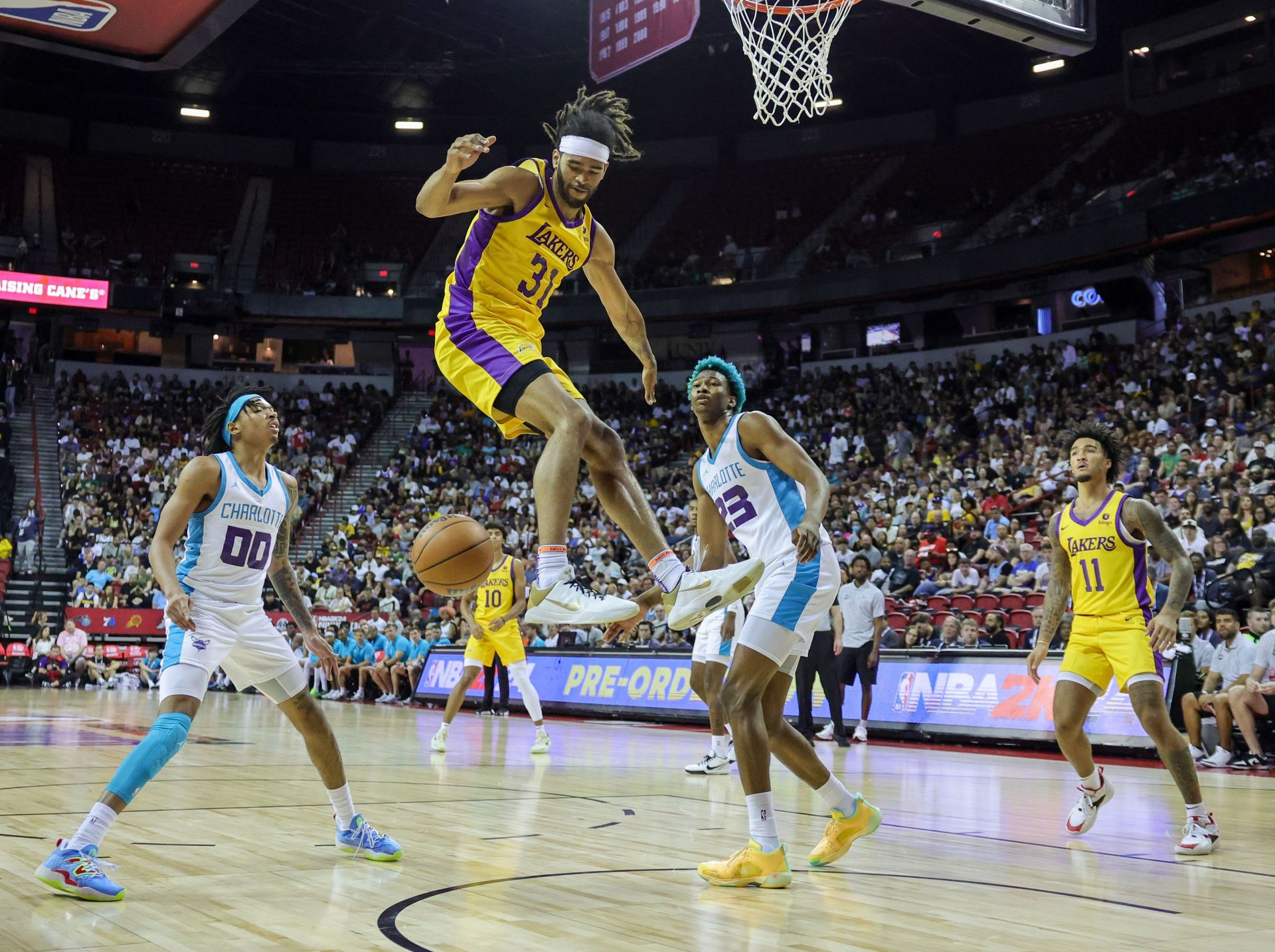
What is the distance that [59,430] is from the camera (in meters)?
28.1

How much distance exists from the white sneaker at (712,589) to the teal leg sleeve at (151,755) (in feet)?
6.49

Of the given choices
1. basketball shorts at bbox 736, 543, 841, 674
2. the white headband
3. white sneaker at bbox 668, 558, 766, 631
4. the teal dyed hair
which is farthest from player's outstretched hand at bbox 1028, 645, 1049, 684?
the white headband

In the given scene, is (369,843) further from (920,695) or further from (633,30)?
(633,30)

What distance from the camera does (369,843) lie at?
5086 millimetres

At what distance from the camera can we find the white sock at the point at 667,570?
4902 millimetres

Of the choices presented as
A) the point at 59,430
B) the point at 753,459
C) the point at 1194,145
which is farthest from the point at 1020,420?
the point at 59,430

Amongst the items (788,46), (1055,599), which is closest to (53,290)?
(788,46)

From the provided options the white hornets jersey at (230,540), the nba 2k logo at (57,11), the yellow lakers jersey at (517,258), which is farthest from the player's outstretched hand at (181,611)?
the nba 2k logo at (57,11)

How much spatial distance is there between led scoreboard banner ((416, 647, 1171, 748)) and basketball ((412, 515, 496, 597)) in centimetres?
702

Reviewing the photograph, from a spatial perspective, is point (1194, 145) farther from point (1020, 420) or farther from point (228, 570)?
point (228, 570)

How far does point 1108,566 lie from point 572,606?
126 inches

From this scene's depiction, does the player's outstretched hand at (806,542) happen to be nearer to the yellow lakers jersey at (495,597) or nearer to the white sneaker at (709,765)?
the white sneaker at (709,765)

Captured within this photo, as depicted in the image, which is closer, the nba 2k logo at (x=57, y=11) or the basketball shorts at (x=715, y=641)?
the nba 2k logo at (x=57, y=11)

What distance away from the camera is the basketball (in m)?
5.25
